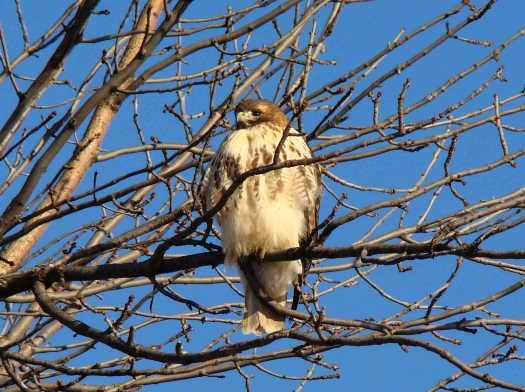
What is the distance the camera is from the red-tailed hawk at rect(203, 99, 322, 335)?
4.74 metres

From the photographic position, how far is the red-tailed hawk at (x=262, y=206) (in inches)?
187

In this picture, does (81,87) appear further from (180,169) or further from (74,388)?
(74,388)

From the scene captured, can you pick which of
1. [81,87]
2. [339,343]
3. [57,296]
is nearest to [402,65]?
[339,343]

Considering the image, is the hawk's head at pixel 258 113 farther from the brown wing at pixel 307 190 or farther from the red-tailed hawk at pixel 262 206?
the brown wing at pixel 307 190

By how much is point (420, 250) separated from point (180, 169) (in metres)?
1.44

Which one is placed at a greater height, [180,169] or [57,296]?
[180,169]

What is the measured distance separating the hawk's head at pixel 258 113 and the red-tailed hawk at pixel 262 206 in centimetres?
11

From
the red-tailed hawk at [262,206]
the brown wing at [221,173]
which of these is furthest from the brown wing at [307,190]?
the brown wing at [221,173]

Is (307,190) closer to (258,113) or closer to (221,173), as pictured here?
(221,173)

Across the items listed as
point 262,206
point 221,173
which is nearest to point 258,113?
point 221,173

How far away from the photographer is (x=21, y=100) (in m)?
3.58

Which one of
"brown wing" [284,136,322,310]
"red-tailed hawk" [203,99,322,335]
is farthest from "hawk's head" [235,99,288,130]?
"brown wing" [284,136,322,310]

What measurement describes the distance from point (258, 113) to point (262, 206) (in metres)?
0.74

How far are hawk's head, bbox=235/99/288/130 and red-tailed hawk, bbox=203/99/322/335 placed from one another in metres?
0.11
